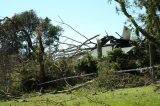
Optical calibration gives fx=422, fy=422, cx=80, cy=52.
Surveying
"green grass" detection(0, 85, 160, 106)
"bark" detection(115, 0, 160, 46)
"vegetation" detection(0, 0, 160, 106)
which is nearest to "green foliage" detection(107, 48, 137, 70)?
"vegetation" detection(0, 0, 160, 106)

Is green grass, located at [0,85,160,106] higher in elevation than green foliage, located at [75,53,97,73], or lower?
lower

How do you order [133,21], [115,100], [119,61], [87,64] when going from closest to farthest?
[115,100] < [133,21] < [119,61] < [87,64]

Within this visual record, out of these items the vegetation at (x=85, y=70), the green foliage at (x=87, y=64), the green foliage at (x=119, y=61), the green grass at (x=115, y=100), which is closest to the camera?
the green grass at (x=115, y=100)

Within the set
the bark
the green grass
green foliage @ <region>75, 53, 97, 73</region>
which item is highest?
the bark

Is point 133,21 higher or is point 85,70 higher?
point 133,21

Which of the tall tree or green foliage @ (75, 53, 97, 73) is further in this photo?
green foliage @ (75, 53, 97, 73)

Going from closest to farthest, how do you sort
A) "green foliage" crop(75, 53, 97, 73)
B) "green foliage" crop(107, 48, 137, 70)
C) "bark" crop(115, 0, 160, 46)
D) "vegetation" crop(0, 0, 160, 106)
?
"vegetation" crop(0, 0, 160, 106)
"bark" crop(115, 0, 160, 46)
"green foliage" crop(107, 48, 137, 70)
"green foliage" crop(75, 53, 97, 73)

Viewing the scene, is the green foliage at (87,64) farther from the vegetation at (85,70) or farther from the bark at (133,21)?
the bark at (133,21)

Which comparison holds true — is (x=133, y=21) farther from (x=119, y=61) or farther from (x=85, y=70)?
(x=85, y=70)

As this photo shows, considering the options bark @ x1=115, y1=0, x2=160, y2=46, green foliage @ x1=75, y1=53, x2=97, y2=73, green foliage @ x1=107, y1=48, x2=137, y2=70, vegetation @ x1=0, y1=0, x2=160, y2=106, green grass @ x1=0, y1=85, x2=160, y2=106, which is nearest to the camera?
green grass @ x1=0, y1=85, x2=160, y2=106

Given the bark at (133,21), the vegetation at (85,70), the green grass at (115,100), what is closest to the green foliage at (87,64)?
the vegetation at (85,70)

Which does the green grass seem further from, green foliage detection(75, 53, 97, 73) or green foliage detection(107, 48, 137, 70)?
green foliage detection(75, 53, 97, 73)

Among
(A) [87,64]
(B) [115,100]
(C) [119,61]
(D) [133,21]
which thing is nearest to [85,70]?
(A) [87,64]

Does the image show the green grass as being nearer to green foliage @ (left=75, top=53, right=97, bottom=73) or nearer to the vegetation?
the vegetation
